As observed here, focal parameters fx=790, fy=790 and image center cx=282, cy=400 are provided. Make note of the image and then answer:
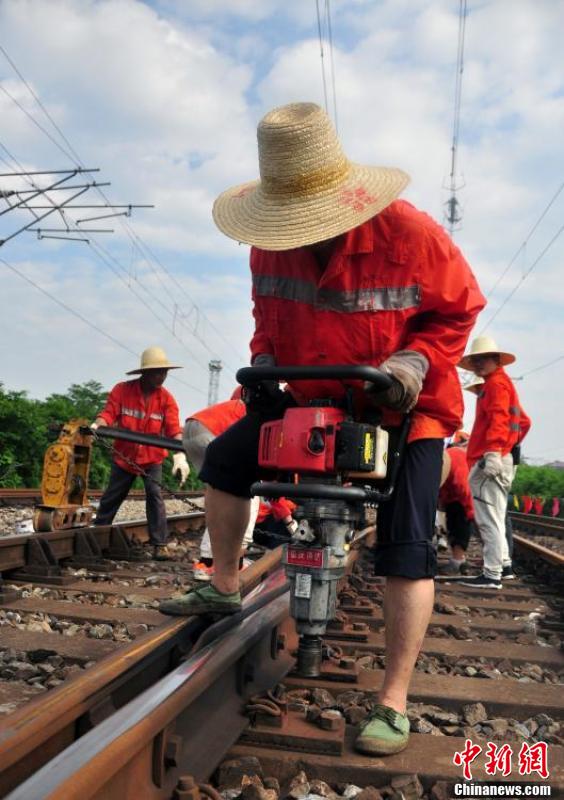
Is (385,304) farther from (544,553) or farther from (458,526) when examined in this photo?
(544,553)

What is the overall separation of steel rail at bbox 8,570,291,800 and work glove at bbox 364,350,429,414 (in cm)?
91

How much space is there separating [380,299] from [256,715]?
4.39 ft

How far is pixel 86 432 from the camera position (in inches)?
264

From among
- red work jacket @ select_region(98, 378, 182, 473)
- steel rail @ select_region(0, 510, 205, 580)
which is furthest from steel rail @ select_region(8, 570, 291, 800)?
red work jacket @ select_region(98, 378, 182, 473)

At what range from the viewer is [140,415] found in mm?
7520

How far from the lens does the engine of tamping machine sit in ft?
7.79

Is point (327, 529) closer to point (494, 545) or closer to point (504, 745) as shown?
point (504, 745)

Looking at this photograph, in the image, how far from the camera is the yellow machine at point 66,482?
6117 millimetres

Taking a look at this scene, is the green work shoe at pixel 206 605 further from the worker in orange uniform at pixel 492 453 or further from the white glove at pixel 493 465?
the white glove at pixel 493 465

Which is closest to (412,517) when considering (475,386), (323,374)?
(323,374)

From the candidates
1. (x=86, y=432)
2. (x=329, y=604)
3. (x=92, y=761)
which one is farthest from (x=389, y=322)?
(x=86, y=432)

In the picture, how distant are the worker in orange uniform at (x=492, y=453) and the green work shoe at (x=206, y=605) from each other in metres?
3.54

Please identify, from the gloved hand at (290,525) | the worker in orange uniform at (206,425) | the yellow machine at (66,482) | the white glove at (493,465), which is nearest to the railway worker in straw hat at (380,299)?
the worker in orange uniform at (206,425)

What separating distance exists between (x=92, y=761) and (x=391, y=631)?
122cm
